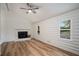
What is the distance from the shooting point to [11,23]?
258 centimetres

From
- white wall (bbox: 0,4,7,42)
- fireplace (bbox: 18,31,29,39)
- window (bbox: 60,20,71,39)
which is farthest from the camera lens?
fireplace (bbox: 18,31,29,39)

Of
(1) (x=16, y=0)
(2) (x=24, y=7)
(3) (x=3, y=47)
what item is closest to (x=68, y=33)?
(2) (x=24, y=7)

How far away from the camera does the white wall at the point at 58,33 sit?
2551 mm

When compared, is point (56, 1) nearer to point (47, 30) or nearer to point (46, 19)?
point (46, 19)

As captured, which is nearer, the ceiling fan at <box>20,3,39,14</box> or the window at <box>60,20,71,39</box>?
the ceiling fan at <box>20,3,39,14</box>

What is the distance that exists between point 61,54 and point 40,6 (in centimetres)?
135

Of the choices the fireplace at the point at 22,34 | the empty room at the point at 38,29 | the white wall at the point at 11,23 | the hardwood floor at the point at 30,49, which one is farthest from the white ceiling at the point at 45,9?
the hardwood floor at the point at 30,49

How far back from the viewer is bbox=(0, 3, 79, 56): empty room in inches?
93.8

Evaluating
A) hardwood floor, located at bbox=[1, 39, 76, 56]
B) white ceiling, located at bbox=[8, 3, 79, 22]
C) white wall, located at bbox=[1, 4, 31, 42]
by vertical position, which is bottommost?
hardwood floor, located at bbox=[1, 39, 76, 56]

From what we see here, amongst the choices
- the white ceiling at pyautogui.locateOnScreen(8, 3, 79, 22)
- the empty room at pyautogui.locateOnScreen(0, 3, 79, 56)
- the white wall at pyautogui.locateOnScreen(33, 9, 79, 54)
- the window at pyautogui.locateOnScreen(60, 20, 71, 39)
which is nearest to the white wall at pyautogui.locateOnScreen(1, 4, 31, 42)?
the empty room at pyautogui.locateOnScreen(0, 3, 79, 56)

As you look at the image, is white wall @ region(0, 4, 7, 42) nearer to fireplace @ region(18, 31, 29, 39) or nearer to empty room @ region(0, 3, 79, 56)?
empty room @ region(0, 3, 79, 56)

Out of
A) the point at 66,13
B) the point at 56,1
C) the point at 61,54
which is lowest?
the point at 61,54

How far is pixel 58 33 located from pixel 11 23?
1340 millimetres

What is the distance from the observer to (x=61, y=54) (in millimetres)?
2391
